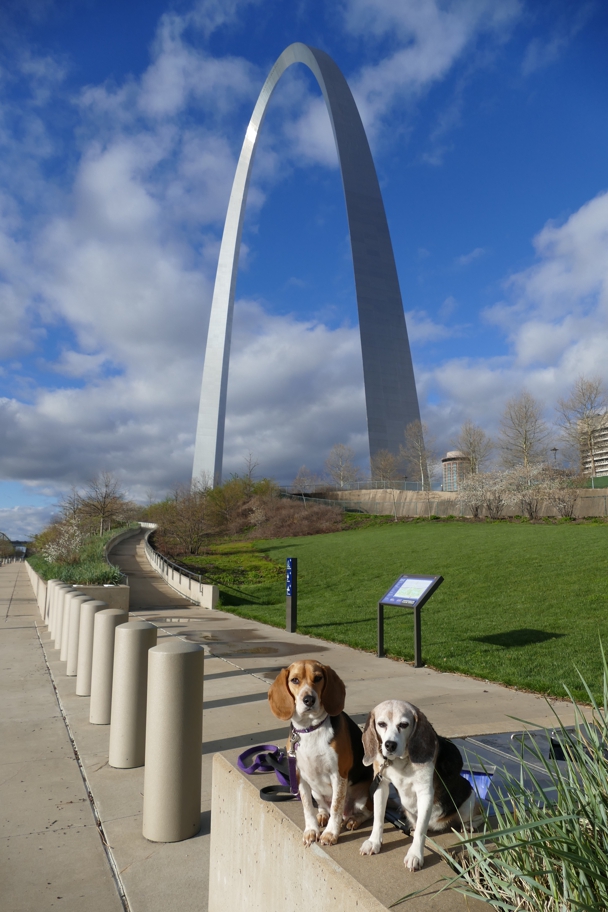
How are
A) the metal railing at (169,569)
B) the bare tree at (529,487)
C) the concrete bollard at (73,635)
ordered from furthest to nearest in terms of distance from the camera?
the bare tree at (529,487), the metal railing at (169,569), the concrete bollard at (73,635)

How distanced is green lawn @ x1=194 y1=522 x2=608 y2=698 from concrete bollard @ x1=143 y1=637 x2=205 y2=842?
2.30 meters

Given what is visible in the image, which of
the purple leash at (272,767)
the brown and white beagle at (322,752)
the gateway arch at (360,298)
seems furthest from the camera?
the gateway arch at (360,298)

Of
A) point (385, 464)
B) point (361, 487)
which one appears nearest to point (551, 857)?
point (385, 464)

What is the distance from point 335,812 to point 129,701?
3.14 m

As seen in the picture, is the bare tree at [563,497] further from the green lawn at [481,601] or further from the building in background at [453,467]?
the building in background at [453,467]

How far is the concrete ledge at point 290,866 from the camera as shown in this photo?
194cm

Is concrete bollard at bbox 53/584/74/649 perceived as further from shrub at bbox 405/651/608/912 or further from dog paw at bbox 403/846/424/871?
shrub at bbox 405/651/608/912

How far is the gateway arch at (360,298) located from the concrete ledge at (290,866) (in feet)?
169

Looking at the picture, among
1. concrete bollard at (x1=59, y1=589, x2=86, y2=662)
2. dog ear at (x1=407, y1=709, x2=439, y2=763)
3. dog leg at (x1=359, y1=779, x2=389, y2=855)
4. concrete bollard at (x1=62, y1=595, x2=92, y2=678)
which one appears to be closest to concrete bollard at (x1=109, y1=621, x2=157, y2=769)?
dog leg at (x1=359, y1=779, x2=389, y2=855)

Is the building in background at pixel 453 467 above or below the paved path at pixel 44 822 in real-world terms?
above

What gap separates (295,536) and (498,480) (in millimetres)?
14123

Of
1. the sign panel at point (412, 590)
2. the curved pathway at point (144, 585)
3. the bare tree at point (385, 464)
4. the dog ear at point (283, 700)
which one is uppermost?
the bare tree at point (385, 464)

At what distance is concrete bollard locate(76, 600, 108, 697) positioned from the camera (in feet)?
23.3

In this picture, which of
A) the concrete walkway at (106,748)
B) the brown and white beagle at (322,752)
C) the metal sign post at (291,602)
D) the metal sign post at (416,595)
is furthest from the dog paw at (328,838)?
the metal sign post at (291,602)
